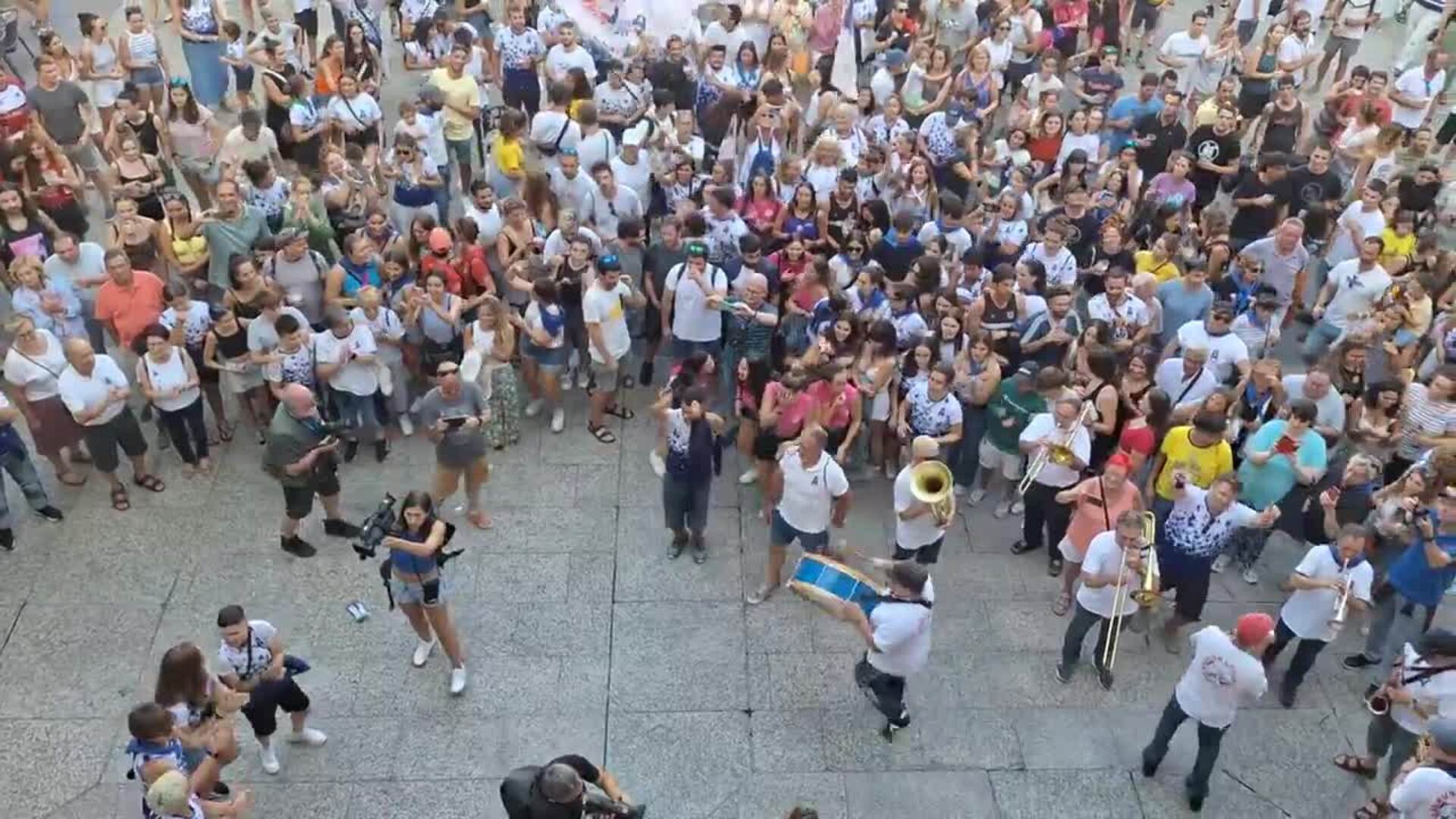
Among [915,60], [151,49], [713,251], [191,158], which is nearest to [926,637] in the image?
[713,251]

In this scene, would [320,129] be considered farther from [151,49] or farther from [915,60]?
[915,60]

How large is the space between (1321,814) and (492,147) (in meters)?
8.17

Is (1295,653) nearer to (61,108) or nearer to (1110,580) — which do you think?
(1110,580)

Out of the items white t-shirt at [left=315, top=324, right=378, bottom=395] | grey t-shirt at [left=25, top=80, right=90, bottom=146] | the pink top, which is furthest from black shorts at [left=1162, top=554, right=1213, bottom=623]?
grey t-shirt at [left=25, top=80, right=90, bottom=146]

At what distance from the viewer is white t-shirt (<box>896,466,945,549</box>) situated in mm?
7434

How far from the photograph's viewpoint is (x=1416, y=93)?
40.0 ft

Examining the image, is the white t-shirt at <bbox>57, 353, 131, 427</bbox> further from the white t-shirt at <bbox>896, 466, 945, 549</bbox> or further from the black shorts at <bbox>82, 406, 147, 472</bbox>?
the white t-shirt at <bbox>896, 466, 945, 549</bbox>

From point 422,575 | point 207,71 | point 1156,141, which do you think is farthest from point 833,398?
point 207,71

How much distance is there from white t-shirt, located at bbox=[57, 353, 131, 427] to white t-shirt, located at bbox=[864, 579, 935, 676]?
547 centimetres

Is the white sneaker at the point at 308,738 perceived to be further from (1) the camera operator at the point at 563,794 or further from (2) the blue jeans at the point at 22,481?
(2) the blue jeans at the point at 22,481

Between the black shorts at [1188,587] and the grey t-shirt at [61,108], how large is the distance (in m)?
10.1

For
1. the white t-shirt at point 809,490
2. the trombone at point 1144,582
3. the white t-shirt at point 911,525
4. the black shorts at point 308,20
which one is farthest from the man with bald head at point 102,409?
the black shorts at point 308,20

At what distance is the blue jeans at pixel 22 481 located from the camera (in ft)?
27.0

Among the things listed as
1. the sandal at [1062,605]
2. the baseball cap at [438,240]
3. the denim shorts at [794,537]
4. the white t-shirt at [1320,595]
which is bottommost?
the sandal at [1062,605]
